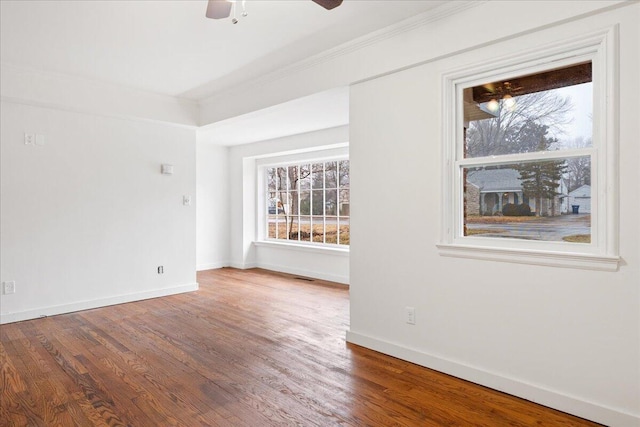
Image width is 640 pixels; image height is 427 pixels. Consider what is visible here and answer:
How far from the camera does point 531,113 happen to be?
2533 mm

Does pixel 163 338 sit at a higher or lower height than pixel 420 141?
lower

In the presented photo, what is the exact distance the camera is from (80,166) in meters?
4.54

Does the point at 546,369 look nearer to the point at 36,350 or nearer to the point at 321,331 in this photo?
the point at 321,331

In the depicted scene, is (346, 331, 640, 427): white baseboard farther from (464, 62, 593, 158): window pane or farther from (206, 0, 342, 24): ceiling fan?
(206, 0, 342, 24): ceiling fan

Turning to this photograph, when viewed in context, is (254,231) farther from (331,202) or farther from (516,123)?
(516,123)

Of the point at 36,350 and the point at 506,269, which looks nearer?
→ the point at 506,269

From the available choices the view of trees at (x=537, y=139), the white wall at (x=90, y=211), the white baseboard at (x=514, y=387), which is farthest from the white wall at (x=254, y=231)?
the view of trees at (x=537, y=139)

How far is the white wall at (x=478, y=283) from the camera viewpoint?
6.88ft

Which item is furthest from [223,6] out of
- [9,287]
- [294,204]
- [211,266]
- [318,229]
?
[211,266]

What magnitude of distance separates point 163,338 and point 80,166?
2.40m

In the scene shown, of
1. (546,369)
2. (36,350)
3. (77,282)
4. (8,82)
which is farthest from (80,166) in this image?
(546,369)

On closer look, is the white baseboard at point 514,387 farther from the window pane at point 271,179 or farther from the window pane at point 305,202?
the window pane at point 271,179

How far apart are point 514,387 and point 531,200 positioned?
121cm

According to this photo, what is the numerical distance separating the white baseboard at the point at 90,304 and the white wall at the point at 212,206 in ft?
6.01
